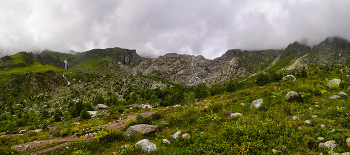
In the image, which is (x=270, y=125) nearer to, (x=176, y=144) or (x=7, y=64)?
(x=176, y=144)

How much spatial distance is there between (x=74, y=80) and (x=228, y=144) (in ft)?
709

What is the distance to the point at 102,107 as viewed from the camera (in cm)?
4572

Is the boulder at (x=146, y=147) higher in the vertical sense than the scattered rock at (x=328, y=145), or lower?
lower

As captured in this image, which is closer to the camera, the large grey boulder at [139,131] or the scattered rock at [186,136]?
the scattered rock at [186,136]

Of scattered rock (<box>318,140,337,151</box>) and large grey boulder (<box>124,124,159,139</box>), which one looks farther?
large grey boulder (<box>124,124,159,139</box>)

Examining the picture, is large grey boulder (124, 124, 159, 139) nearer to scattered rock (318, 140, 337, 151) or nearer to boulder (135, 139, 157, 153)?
boulder (135, 139, 157, 153)

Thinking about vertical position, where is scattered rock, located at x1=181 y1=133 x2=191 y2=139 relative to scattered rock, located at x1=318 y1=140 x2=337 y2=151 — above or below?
below

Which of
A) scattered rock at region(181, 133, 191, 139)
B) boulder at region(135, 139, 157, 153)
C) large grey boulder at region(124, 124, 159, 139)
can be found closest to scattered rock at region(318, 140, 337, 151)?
scattered rock at region(181, 133, 191, 139)

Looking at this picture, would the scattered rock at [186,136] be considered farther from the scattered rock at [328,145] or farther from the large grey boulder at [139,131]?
the scattered rock at [328,145]

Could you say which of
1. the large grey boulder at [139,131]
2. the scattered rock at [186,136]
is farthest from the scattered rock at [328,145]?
the large grey boulder at [139,131]

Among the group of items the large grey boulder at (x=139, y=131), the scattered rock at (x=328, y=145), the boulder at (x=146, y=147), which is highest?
the scattered rock at (x=328, y=145)

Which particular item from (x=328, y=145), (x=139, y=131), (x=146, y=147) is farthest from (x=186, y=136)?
(x=328, y=145)

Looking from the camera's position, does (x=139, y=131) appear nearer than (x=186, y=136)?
No

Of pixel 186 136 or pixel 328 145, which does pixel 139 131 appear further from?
pixel 328 145
